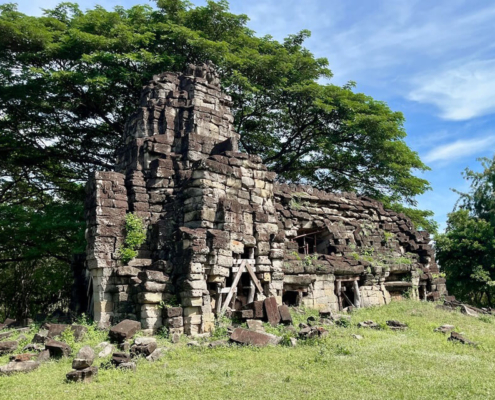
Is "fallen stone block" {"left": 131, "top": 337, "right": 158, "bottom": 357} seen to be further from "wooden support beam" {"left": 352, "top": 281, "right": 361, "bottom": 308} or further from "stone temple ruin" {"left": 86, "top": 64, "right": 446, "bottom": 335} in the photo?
"wooden support beam" {"left": 352, "top": 281, "right": 361, "bottom": 308}

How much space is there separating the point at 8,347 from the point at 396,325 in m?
9.87

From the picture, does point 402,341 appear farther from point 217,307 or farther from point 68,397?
point 68,397

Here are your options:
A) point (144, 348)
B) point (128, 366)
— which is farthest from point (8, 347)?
point (128, 366)

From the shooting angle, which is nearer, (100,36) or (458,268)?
(100,36)

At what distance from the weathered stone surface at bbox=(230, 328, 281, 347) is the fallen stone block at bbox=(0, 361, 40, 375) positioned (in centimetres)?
400

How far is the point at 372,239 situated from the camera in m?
19.7

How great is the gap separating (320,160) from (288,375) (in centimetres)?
1918

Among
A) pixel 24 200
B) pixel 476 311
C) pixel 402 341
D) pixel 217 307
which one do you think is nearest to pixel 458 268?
pixel 476 311

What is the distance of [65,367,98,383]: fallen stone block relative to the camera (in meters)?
7.88

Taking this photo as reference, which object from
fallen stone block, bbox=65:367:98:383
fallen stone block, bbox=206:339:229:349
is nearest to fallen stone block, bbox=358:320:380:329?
fallen stone block, bbox=206:339:229:349

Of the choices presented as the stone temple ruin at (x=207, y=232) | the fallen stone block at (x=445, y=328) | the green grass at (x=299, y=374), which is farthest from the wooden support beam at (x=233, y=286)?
the fallen stone block at (x=445, y=328)

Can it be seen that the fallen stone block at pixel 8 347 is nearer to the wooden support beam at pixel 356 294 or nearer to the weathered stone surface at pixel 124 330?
the weathered stone surface at pixel 124 330

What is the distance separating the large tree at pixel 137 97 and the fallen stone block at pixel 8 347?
445 inches

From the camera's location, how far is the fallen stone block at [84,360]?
321 inches
